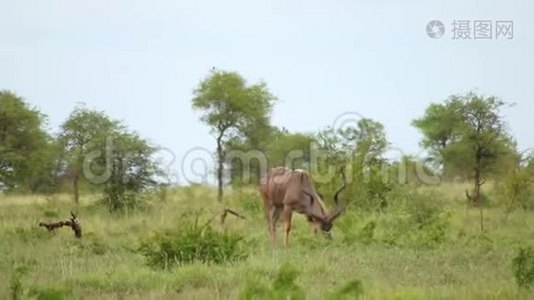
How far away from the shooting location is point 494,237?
16312 mm

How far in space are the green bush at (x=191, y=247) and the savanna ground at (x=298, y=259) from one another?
215mm

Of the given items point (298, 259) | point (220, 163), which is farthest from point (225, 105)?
point (298, 259)

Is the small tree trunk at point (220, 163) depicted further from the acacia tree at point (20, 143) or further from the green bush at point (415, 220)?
the green bush at point (415, 220)

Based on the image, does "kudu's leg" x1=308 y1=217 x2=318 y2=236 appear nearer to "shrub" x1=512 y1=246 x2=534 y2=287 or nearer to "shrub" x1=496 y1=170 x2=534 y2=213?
"shrub" x1=496 y1=170 x2=534 y2=213

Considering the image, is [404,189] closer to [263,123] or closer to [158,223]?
[158,223]

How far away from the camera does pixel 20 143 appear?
2678 cm

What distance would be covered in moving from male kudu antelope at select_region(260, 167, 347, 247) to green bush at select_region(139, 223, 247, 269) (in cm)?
422

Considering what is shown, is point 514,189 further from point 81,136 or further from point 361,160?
point 81,136

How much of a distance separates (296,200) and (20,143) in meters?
12.9

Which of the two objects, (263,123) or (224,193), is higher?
(263,123)

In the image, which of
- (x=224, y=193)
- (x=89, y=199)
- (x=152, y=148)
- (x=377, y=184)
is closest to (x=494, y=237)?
(x=377, y=184)

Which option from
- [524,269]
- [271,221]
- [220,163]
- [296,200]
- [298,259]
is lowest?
[298,259]

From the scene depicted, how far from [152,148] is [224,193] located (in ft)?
24.2

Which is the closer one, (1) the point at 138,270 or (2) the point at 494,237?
(1) the point at 138,270
